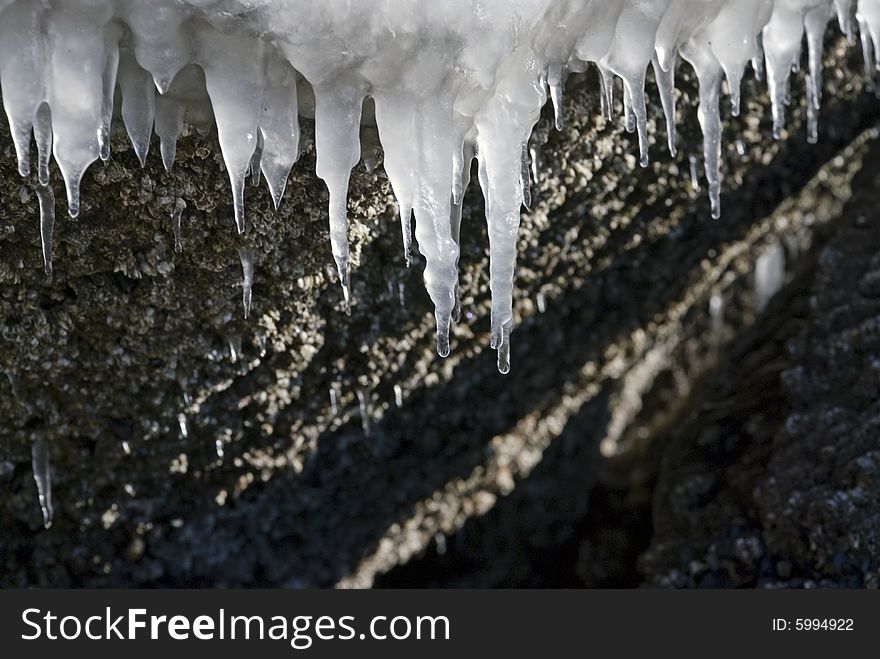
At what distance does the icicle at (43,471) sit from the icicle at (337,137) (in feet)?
3.34

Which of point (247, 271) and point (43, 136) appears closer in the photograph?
point (43, 136)

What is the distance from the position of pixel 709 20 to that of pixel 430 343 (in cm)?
106

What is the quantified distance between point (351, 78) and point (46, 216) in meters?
0.53

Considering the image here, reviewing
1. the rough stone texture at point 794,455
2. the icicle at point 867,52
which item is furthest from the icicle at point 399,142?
the rough stone texture at point 794,455

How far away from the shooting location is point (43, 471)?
2121 mm

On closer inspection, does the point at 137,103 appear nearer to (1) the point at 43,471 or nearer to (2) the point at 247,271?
(2) the point at 247,271

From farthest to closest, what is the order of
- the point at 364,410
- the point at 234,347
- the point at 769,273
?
the point at 769,273, the point at 364,410, the point at 234,347

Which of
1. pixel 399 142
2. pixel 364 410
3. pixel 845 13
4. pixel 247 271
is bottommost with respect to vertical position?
pixel 364 410

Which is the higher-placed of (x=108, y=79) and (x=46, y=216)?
(x=108, y=79)

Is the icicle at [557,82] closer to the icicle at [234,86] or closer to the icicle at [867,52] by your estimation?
the icicle at [234,86]

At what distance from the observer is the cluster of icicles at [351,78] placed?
1.24 m

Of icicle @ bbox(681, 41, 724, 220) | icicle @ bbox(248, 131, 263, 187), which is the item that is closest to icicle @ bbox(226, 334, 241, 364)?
icicle @ bbox(248, 131, 263, 187)

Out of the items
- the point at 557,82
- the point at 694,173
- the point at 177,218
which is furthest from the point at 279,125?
the point at 694,173

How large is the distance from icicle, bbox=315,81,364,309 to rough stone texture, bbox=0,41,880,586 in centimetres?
19
